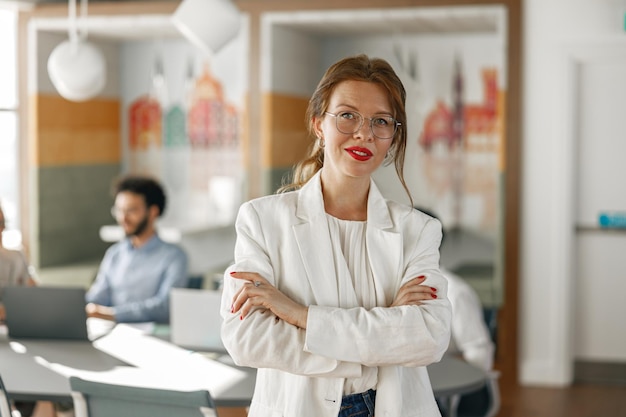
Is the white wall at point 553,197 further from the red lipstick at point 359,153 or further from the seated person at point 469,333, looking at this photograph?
the red lipstick at point 359,153

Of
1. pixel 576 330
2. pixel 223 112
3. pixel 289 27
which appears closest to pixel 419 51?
pixel 289 27

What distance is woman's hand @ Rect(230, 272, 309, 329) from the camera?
7.11 feet

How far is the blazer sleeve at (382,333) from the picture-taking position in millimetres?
2139

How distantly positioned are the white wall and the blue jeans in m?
4.26

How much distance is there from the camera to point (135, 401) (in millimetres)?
2541

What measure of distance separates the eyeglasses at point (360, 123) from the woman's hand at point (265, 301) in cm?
40

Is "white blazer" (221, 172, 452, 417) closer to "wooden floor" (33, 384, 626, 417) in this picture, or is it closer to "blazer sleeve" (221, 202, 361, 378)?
"blazer sleeve" (221, 202, 361, 378)

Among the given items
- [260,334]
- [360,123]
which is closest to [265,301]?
[260,334]

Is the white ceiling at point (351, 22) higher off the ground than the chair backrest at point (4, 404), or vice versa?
the white ceiling at point (351, 22)

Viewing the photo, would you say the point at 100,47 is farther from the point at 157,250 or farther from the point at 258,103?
the point at 157,250

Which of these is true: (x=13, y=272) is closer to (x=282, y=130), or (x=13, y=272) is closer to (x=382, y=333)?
(x=382, y=333)

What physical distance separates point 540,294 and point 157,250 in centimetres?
259

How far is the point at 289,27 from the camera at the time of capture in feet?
22.6

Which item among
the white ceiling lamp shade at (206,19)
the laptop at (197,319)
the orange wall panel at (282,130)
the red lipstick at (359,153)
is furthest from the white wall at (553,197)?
the red lipstick at (359,153)
